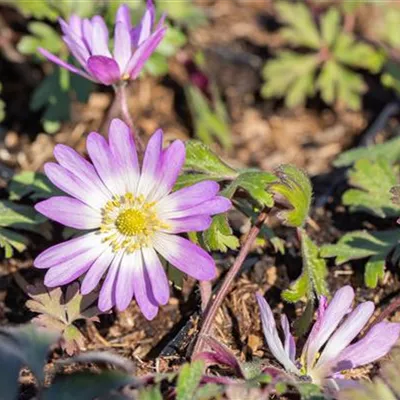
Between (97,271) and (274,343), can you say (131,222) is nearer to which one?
(97,271)

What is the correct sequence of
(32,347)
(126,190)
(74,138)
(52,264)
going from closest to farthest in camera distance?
(32,347) < (52,264) < (126,190) < (74,138)

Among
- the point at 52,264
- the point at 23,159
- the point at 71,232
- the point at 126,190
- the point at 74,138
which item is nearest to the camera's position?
the point at 52,264

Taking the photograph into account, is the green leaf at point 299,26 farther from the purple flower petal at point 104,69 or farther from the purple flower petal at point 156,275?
the purple flower petal at point 156,275

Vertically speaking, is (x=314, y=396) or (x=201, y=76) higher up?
(x=201, y=76)

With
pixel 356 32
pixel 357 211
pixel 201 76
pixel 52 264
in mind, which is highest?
pixel 356 32

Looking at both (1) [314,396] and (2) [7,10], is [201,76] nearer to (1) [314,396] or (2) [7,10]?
(2) [7,10]

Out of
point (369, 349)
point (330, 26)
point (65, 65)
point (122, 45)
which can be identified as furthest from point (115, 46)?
point (330, 26)

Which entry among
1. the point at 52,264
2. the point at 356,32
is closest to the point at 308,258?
the point at 52,264
